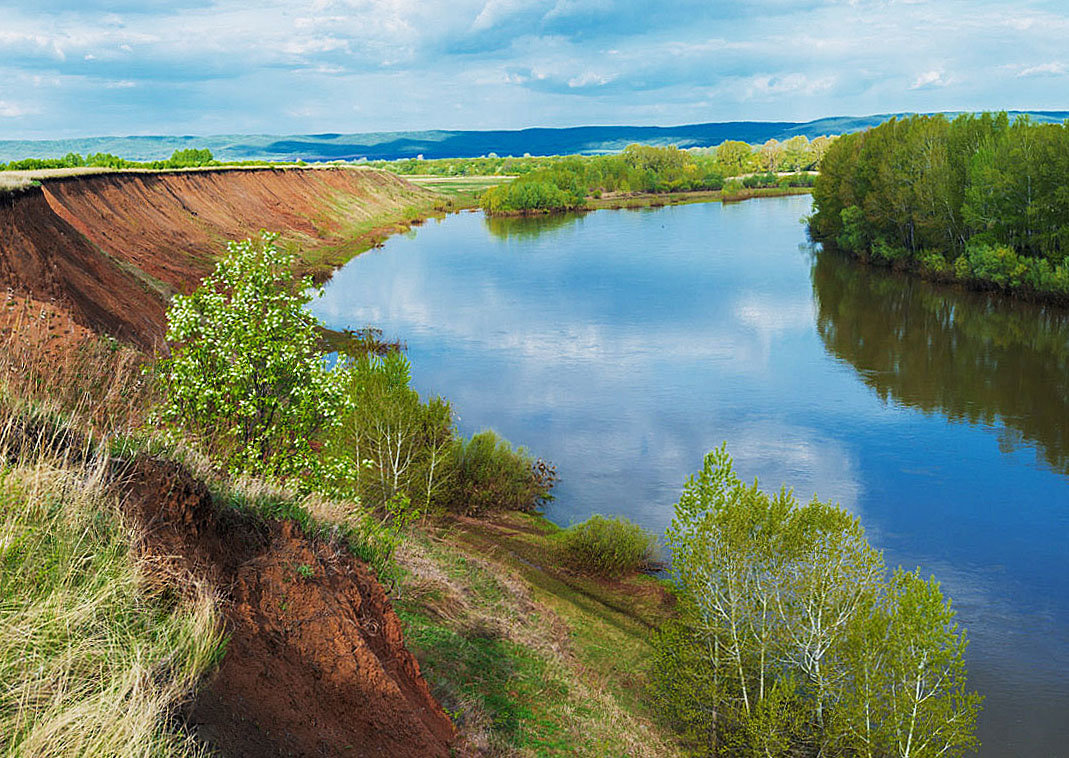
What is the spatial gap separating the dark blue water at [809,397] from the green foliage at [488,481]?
4.09 feet

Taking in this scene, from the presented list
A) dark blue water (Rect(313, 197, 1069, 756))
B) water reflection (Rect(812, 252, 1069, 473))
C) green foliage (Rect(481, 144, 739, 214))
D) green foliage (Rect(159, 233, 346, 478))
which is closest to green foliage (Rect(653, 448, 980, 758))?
dark blue water (Rect(313, 197, 1069, 756))

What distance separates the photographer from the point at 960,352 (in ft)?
144

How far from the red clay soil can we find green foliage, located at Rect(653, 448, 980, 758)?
657 centimetres

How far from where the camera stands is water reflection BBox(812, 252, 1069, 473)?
3406 centimetres

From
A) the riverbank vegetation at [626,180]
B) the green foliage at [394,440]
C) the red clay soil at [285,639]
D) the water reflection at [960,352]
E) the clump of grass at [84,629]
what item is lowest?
the water reflection at [960,352]

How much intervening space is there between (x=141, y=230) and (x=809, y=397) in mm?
41134

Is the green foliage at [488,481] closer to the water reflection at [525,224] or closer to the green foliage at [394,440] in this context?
the green foliage at [394,440]

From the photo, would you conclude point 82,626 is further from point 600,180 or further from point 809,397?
point 600,180

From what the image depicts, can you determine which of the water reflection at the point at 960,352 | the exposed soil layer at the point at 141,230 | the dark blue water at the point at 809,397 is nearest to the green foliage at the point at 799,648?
the dark blue water at the point at 809,397

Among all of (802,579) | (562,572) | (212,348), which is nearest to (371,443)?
(562,572)

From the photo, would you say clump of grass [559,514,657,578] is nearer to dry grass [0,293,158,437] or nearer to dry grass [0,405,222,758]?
dry grass [0,293,158,437]

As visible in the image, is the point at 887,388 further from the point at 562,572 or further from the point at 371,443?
the point at 371,443

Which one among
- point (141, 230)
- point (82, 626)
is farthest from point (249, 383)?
point (141, 230)

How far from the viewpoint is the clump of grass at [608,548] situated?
22172 mm
